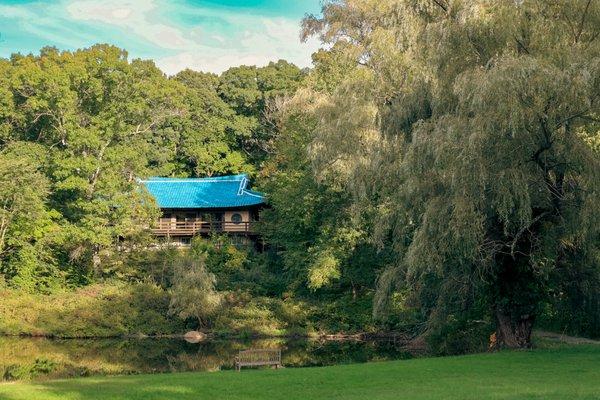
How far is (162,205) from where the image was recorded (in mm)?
43156

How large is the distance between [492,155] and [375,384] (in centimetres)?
557

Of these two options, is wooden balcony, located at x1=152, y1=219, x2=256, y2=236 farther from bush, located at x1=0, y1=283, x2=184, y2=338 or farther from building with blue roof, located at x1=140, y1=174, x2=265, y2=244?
bush, located at x1=0, y1=283, x2=184, y2=338

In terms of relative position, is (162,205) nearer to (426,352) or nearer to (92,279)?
(92,279)

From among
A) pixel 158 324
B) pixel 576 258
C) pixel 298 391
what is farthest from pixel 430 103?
pixel 158 324

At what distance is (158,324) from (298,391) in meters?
19.9

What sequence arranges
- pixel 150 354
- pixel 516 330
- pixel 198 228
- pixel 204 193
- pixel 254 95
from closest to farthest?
pixel 516 330 → pixel 150 354 → pixel 198 228 → pixel 204 193 → pixel 254 95

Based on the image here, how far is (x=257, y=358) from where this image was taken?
19.3 meters

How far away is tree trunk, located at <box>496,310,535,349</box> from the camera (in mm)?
18969

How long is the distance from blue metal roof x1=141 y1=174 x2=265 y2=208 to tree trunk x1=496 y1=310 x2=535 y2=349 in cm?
2406

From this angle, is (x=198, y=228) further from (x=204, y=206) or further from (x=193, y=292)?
(x=193, y=292)

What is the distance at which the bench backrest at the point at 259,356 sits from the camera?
18734 mm

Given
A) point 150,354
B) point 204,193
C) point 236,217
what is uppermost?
point 204,193

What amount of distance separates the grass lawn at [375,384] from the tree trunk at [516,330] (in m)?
2.32

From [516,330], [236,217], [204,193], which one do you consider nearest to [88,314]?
[236,217]
